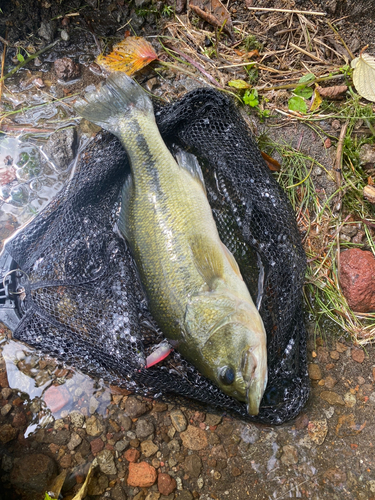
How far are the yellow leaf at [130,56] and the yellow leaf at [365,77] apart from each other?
1.96 m

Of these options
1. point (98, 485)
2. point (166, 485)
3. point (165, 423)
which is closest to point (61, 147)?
point (165, 423)

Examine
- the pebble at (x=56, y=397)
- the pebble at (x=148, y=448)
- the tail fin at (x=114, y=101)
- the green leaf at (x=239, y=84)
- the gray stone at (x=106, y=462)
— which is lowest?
the pebble at (x=148, y=448)

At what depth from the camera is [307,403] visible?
3076 millimetres

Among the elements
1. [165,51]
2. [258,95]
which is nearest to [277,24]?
[258,95]

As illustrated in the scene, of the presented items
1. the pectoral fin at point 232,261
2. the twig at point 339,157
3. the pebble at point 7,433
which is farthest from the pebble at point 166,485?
the twig at point 339,157

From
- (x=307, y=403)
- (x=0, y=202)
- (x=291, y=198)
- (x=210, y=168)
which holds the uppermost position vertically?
(x=0, y=202)

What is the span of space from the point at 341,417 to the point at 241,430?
868 mm

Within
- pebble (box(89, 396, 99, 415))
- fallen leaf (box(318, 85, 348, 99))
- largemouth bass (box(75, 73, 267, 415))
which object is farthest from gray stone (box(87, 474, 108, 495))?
fallen leaf (box(318, 85, 348, 99))

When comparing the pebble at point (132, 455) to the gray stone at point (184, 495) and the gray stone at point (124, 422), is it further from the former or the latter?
the gray stone at point (184, 495)

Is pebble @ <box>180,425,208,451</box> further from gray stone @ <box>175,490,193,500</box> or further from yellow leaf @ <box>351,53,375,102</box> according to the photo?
yellow leaf @ <box>351,53,375,102</box>

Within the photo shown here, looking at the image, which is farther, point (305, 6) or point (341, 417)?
point (305, 6)

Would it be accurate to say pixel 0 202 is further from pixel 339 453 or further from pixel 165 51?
pixel 339 453

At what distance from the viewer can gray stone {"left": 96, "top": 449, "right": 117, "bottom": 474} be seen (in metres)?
3.08

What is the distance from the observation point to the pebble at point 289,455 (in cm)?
297
